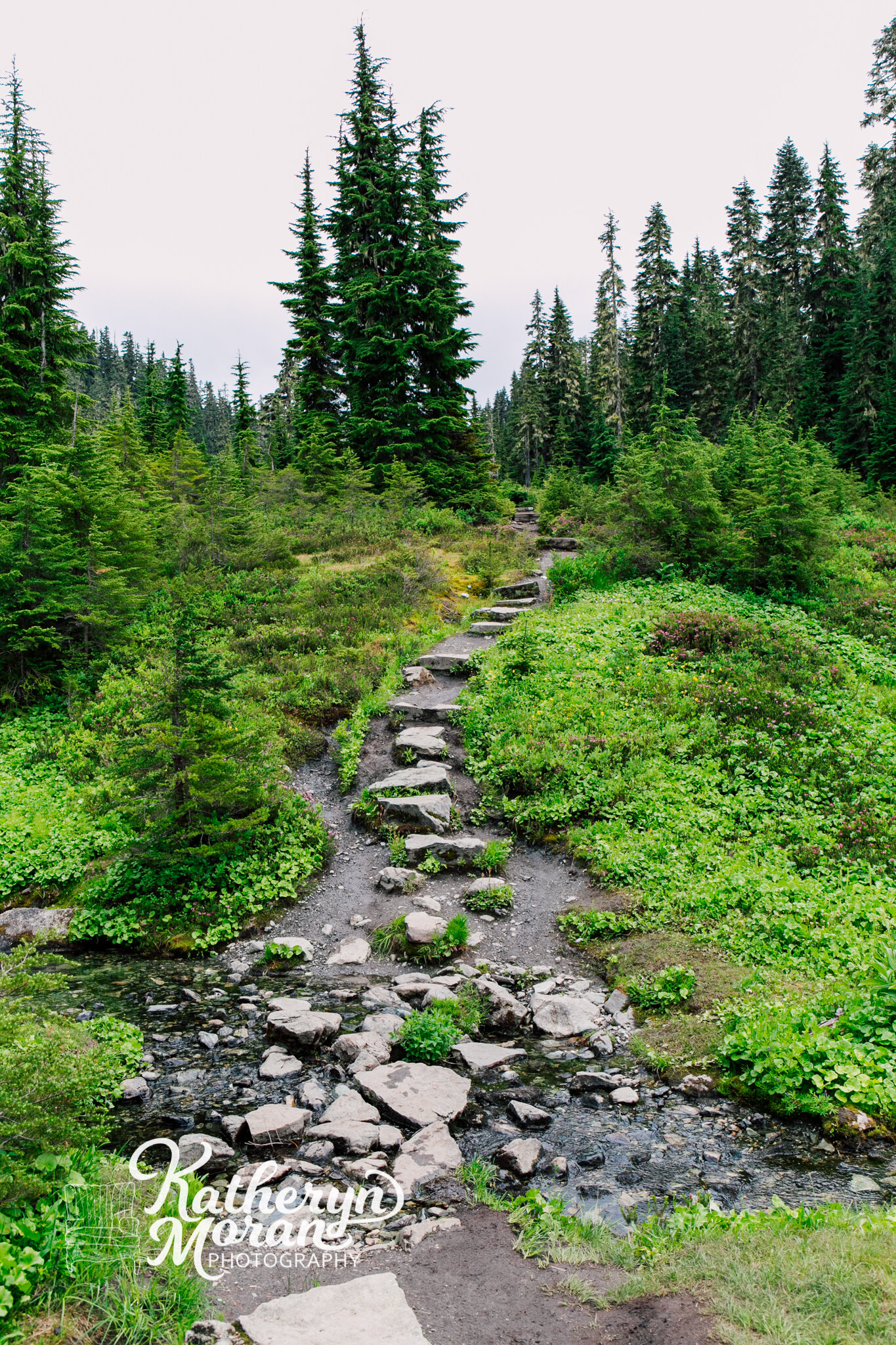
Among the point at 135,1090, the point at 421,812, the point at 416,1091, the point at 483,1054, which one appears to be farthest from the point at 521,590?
the point at 135,1090

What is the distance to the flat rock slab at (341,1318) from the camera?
3338 mm

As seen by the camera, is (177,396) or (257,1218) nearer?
(257,1218)

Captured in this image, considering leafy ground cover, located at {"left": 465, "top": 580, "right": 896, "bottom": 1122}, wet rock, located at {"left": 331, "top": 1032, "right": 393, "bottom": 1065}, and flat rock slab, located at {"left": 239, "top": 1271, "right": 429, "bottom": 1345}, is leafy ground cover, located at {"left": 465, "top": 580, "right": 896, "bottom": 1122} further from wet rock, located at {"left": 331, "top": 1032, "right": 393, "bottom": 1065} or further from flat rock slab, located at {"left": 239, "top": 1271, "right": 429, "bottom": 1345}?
flat rock slab, located at {"left": 239, "top": 1271, "right": 429, "bottom": 1345}

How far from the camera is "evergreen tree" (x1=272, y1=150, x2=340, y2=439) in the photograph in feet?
103

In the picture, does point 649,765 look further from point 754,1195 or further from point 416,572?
point 416,572

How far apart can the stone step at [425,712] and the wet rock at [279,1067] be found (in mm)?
7384

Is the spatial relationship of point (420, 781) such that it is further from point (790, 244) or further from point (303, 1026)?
point (790, 244)

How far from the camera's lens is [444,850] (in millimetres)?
9812

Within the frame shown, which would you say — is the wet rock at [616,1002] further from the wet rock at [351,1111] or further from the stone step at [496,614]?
the stone step at [496,614]

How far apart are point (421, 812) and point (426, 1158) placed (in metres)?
5.58

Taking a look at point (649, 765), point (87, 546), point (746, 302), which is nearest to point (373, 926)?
point (649, 765)

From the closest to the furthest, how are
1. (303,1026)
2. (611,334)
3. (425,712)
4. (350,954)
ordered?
1. (303,1026)
2. (350,954)
3. (425,712)
4. (611,334)

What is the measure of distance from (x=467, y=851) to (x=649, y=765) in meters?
3.08

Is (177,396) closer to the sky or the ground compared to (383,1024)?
closer to the sky
